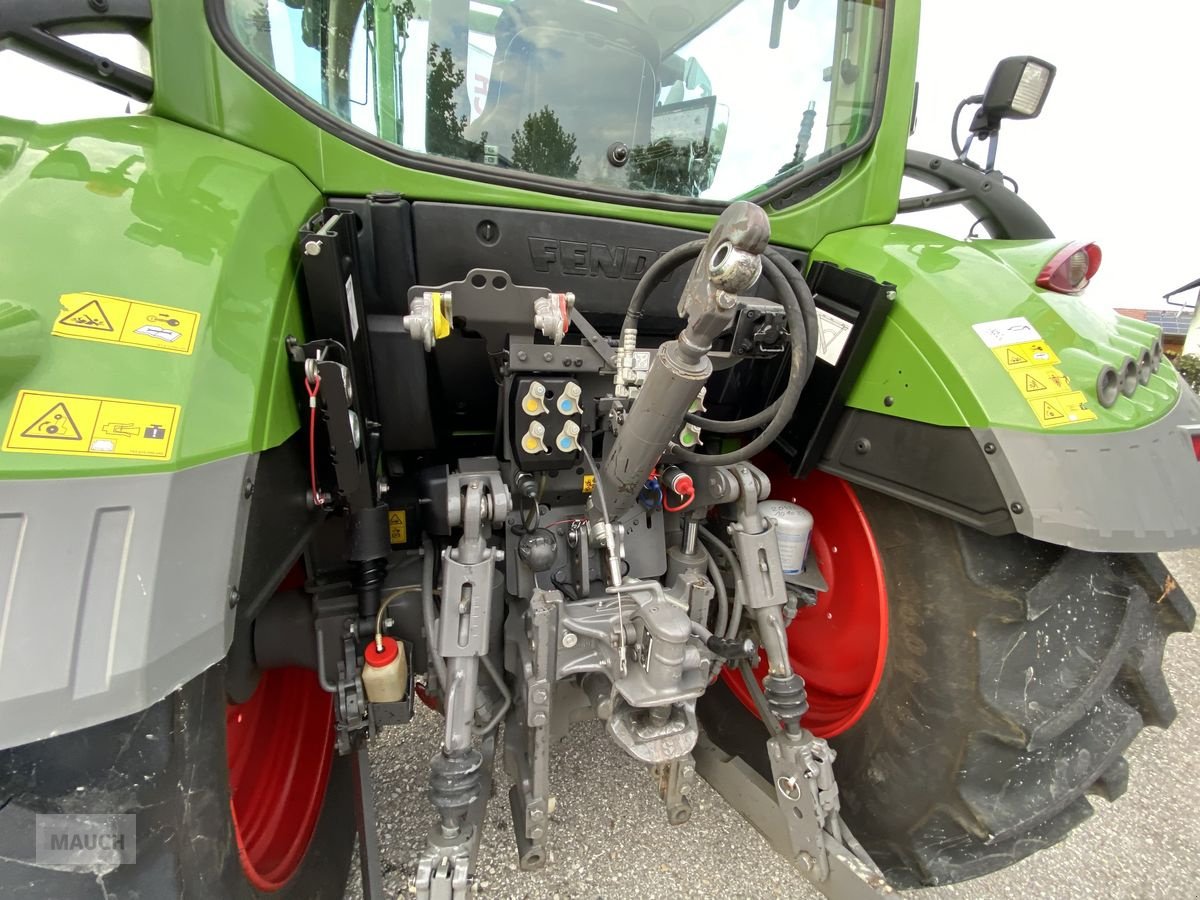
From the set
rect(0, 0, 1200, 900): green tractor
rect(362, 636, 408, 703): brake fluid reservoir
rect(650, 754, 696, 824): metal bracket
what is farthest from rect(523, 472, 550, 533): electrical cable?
rect(650, 754, 696, 824): metal bracket

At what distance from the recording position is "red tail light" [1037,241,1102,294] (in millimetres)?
1237

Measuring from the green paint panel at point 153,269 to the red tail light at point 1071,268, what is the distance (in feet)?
4.87

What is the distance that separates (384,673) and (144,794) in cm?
56

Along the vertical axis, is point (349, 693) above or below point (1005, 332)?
below

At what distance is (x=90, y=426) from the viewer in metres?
0.65

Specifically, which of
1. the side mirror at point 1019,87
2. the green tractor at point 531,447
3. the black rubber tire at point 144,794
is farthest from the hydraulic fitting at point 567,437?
the side mirror at point 1019,87

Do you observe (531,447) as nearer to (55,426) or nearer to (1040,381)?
(55,426)

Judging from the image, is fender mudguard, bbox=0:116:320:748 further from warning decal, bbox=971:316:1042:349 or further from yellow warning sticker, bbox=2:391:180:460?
warning decal, bbox=971:316:1042:349

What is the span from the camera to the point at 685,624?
1.19 metres

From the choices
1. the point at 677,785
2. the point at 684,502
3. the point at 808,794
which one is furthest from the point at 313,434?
the point at 808,794

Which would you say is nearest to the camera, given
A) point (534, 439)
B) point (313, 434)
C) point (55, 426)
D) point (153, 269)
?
point (55, 426)

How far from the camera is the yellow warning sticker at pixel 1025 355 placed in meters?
1.10

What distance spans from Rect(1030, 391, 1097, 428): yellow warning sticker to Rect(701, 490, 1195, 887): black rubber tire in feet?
0.84
